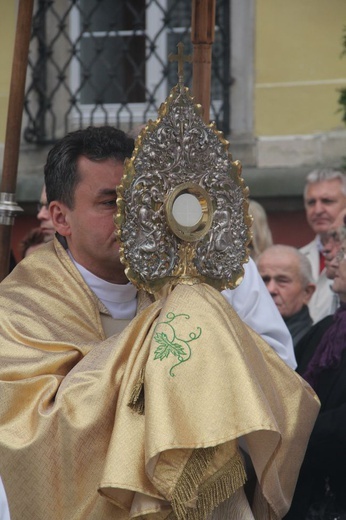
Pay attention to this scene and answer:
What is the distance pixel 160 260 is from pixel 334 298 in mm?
2939

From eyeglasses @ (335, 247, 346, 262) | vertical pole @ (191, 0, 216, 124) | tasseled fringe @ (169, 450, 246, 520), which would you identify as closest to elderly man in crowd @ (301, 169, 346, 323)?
eyeglasses @ (335, 247, 346, 262)

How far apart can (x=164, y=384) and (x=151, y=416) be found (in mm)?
91

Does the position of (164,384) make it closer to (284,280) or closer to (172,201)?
(172,201)

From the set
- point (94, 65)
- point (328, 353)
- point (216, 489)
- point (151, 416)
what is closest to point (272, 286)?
point (328, 353)

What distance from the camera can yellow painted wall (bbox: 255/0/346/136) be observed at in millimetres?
7707

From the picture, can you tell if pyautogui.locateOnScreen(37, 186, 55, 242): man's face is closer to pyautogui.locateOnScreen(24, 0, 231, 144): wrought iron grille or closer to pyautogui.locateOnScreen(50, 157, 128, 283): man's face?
pyautogui.locateOnScreen(50, 157, 128, 283): man's face

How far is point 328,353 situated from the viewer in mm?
4762

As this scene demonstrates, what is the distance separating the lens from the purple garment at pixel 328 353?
4730mm

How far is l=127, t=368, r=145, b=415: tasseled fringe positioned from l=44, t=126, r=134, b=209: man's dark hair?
641 millimetres

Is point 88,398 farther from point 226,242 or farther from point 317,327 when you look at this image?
point 317,327

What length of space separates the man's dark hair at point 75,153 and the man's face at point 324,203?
2.73m

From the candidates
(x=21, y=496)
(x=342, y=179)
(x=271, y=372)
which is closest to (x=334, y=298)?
(x=342, y=179)

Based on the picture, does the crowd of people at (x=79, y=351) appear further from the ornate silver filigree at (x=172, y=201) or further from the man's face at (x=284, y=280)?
the man's face at (x=284, y=280)

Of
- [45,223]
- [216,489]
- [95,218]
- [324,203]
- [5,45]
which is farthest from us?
[5,45]
